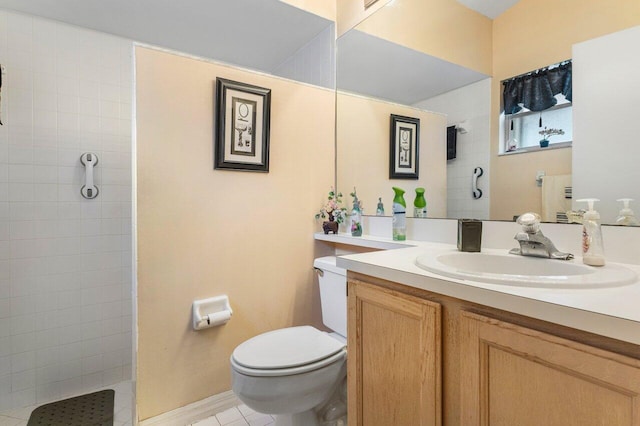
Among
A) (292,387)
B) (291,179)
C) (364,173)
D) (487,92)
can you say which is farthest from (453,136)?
(292,387)

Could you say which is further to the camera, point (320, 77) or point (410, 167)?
point (320, 77)

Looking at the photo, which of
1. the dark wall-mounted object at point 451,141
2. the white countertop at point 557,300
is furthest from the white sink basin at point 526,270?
the dark wall-mounted object at point 451,141

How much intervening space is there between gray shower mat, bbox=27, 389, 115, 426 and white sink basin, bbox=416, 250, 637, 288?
1870 mm

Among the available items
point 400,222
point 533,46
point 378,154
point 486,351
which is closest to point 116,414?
point 400,222

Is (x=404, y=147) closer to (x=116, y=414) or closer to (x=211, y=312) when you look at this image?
(x=211, y=312)

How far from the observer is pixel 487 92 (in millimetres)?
1276

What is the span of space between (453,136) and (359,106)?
2.41ft

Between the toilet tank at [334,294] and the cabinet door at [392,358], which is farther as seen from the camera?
the toilet tank at [334,294]

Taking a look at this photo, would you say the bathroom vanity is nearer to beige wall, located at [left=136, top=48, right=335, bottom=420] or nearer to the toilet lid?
the toilet lid

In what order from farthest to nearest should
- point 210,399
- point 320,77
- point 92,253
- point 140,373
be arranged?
point 320,77
point 92,253
point 210,399
point 140,373

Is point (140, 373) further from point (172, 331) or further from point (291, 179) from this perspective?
point (291, 179)

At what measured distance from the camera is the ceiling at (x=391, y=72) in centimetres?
145

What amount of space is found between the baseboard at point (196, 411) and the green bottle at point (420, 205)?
134 cm

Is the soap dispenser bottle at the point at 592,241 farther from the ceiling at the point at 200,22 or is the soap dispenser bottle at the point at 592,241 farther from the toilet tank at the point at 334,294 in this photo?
the ceiling at the point at 200,22
